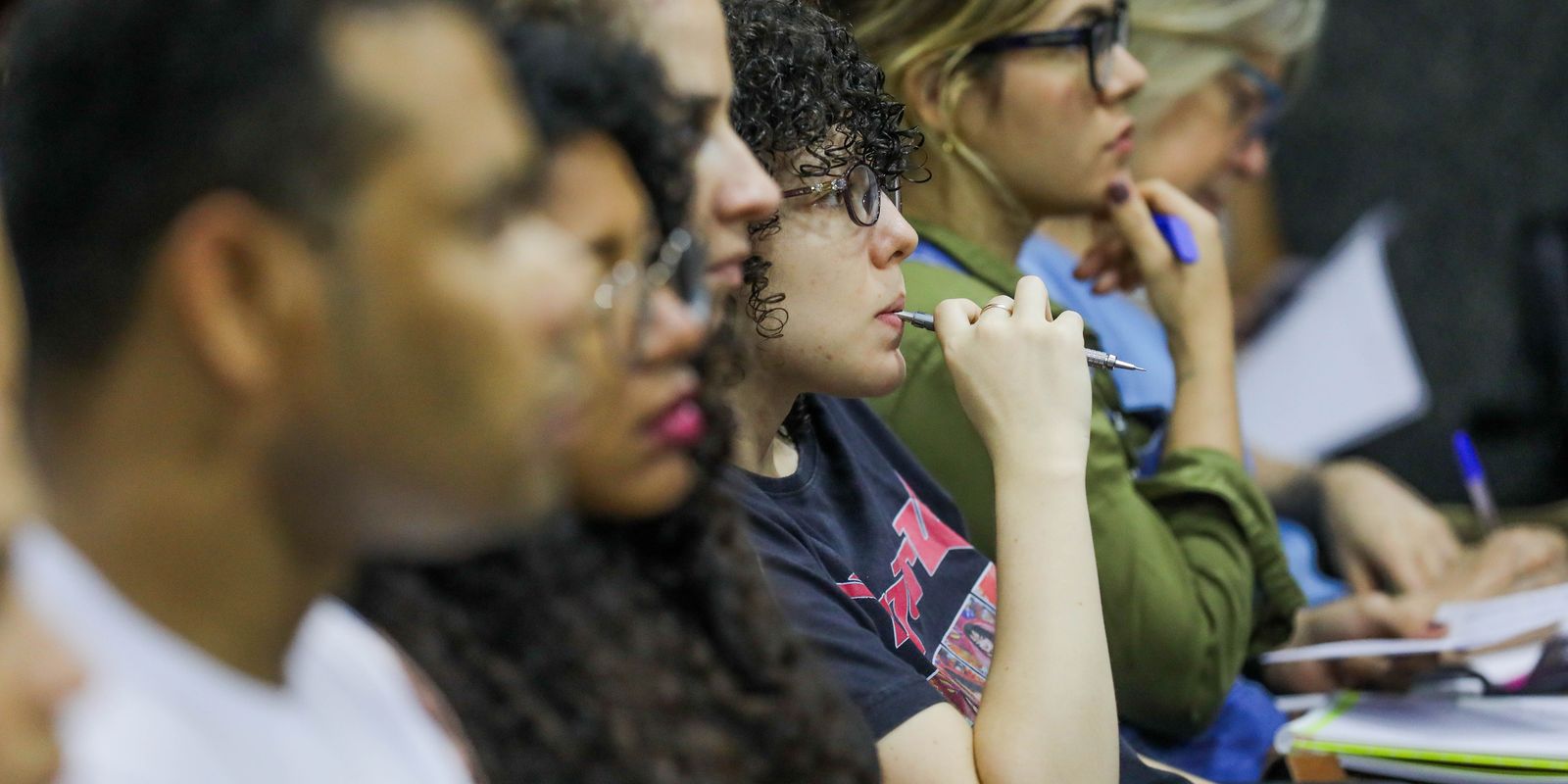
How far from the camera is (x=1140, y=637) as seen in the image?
1.21 m

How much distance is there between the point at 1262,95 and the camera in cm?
185

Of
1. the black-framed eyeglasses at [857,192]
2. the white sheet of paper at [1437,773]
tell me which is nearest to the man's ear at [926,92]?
the black-framed eyeglasses at [857,192]

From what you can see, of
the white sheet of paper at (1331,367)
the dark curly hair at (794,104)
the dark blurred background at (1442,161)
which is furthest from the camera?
the dark blurred background at (1442,161)

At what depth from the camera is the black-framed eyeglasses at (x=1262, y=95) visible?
180 centimetres

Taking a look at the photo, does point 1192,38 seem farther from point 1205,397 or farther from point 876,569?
point 876,569

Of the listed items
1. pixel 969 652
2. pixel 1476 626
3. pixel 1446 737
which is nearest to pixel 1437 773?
pixel 1446 737

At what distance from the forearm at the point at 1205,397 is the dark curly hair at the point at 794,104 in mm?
443

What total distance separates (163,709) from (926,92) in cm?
100

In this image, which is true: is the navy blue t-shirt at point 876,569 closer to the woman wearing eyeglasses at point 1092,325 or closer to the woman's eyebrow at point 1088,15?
the woman wearing eyeglasses at point 1092,325

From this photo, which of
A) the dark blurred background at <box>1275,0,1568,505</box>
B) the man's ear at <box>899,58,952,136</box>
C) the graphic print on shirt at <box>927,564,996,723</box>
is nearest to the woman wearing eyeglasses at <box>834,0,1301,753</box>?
the man's ear at <box>899,58,952,136</box>

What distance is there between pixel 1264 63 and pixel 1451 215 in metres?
1.51

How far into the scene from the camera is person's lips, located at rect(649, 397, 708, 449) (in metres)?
0.63

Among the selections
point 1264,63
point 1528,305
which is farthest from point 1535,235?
point 1264,63

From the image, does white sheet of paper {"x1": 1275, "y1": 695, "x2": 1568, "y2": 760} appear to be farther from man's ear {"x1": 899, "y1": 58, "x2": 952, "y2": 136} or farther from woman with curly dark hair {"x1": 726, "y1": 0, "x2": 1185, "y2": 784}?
man's ear {"x1": 899, "y1": 58, "x2": 952, "y2": 136}
